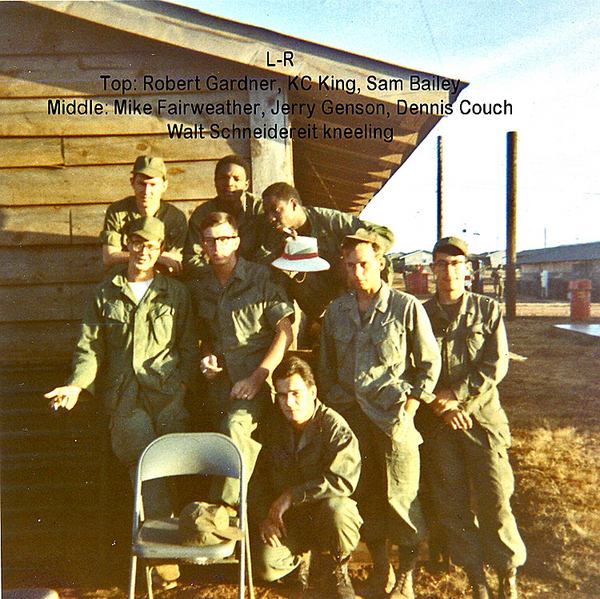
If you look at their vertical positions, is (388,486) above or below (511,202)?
below

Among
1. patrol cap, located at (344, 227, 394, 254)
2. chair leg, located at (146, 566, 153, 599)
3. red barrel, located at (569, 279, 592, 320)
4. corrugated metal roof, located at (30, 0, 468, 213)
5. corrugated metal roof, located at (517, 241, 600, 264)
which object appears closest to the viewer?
chair leg, located at (146, 566, 153, 599)

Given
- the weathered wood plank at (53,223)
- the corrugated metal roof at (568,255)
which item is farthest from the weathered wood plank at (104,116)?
the corrugated metal roof at (568,255)

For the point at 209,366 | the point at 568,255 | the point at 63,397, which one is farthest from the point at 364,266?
the point at 568,255

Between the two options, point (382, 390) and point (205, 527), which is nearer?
point (205, 527)

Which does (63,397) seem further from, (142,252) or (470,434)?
(470,434)

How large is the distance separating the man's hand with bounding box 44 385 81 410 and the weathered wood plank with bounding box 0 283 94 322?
4.59 ft

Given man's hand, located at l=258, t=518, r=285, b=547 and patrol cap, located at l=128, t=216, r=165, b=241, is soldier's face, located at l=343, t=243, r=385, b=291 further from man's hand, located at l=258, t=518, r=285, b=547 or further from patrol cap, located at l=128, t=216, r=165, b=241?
man's hand, located at l=258, t=518, r=285, b=547

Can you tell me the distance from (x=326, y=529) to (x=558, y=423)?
472cm

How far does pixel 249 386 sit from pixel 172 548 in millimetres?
970

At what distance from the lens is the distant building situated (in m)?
31.5

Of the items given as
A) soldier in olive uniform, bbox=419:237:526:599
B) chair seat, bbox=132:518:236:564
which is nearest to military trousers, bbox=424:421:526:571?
soldier in olive uniform, bbox=419:237:526:599

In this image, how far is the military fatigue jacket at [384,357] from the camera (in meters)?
3.05

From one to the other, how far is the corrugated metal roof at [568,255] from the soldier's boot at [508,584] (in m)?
35.3

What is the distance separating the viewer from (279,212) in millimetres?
3424
